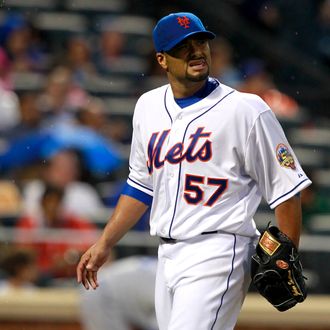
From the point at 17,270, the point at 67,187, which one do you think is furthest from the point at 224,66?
the point at 17,270

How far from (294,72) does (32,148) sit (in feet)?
12.5

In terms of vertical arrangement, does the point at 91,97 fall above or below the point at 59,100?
below

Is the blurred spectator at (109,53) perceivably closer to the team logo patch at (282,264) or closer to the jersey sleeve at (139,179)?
the jersey sleeve at (139,179)

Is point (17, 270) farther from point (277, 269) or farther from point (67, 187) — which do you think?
point (277, 269)

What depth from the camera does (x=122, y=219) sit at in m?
4.71

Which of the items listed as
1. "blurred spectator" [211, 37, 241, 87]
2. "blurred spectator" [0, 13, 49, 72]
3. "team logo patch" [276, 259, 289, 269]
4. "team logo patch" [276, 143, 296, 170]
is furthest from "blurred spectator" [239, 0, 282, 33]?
"team logo patch" [276, 259, 289, 269]

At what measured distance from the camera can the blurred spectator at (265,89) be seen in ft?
33.0

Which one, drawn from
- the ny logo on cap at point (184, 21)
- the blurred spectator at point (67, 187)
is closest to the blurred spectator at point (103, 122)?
the blurred spectator at point (67, 187)

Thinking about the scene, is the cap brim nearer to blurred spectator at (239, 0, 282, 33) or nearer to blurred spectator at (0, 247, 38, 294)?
blurred spectator at (0, 247, 38, 294)

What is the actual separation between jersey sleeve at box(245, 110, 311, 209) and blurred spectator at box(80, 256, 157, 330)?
9.77 feet

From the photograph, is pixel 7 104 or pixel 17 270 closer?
pixel 17 270

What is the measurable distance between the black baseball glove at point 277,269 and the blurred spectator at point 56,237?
360 centimetres

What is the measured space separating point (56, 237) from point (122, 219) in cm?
320

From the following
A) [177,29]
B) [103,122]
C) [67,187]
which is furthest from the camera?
[103,122]
